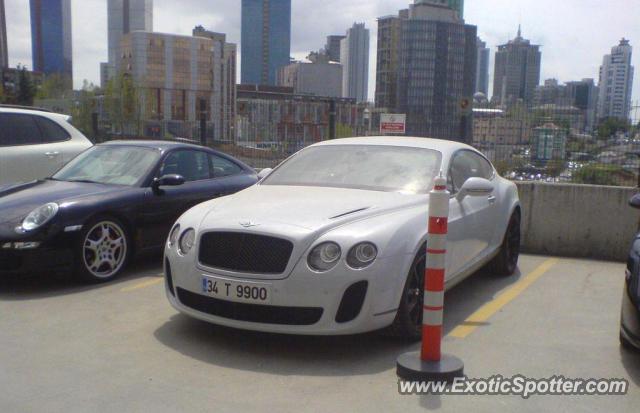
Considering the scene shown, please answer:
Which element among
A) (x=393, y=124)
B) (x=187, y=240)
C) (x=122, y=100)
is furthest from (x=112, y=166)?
(x=122, y=100)

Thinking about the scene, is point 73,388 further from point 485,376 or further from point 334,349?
point 485,376

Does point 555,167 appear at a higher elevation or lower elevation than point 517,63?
lower

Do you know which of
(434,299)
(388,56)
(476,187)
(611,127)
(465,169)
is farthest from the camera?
(388,56)

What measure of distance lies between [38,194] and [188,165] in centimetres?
169

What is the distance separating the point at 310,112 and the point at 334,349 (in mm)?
8541

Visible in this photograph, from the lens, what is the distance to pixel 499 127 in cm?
1080

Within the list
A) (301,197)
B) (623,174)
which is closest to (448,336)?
(301,197)

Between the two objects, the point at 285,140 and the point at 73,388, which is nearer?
the point at 73,388

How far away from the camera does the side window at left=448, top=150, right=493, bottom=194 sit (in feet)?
18.4

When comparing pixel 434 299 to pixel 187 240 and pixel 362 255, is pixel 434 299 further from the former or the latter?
pixel 187 240

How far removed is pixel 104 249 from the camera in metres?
6.23

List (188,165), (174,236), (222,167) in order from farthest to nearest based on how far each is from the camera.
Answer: (222,167) → (188,165) → (174,236)

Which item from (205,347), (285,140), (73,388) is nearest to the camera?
(73,388)

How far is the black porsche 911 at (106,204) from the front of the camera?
5.74 m
